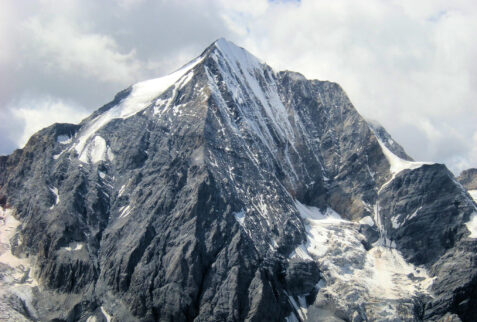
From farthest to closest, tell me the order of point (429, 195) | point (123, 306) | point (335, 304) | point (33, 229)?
point (429, 195), point (33, 229), point (335, 304), point (123, 306)

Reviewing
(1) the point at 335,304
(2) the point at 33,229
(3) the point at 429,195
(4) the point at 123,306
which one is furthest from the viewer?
(3) the point at 429,195

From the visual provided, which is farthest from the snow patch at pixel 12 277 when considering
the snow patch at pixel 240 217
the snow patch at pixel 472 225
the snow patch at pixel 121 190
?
the snow patch at pixel 472 225

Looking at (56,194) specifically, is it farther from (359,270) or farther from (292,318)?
(359,270)

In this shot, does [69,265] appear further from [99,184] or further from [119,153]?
[119,153]

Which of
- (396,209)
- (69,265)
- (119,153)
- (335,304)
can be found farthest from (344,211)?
(69,265)

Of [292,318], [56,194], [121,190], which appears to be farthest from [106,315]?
[56,194]

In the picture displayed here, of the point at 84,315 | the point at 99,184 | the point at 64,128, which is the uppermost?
the point at 64,128
